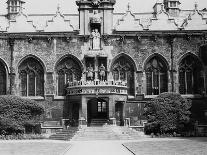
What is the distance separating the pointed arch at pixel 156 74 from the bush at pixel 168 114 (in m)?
4.18

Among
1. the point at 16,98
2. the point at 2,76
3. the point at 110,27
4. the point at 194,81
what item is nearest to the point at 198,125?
the point at 194,81

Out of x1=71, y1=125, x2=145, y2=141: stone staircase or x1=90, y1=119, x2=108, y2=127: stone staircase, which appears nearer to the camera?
x1=71, y1=125, x2=145, y2=141: stone staircase

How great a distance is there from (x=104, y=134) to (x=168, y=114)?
6831 mm

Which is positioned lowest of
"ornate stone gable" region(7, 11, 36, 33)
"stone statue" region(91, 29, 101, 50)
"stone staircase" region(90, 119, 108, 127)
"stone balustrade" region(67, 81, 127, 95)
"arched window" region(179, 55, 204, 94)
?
"stone staircase" region(90, 119, 108, 127)

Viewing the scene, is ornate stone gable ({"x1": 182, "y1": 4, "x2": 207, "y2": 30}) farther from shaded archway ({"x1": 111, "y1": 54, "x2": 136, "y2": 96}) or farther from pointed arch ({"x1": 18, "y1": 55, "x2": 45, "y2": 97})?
pointed arch ({"x1": 18, "y1": 55, "x2": 45, "y2": 97})

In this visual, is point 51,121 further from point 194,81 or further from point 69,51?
point 194,81

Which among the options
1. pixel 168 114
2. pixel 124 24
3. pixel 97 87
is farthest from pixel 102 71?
pixel 168 114

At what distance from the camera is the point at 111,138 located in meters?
30.9

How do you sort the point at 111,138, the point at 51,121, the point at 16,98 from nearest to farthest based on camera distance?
1. the point at 111,138
2. the point at 16,98
3. the point at 51,121

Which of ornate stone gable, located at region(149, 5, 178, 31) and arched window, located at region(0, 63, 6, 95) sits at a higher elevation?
ornate stone gable, located at region(149, 5, 178, 31)

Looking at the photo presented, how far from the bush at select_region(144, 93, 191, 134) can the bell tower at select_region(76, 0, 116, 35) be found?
30.9 feet

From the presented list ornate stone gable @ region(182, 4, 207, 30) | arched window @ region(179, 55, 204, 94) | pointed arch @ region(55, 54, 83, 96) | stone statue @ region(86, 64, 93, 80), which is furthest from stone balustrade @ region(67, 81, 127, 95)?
ornate stone gable @ region(182, 4, 207, 30)

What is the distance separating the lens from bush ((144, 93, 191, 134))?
113ft

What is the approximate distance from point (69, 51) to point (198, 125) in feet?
47.8
